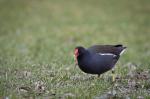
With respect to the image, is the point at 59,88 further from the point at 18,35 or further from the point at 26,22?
Result: the point at 26,22

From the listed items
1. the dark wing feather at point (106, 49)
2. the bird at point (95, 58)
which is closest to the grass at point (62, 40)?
the bird at point (95, 58)

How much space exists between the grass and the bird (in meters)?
0.27

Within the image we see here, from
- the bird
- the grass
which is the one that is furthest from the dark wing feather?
the grass

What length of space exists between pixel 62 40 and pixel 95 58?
402 inches

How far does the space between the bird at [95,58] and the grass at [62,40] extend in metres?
0.27

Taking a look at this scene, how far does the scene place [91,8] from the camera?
2878 cm

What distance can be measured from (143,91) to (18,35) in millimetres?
12515

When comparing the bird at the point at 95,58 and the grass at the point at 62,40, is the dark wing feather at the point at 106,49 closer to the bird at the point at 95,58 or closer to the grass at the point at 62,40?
the bird at the point at 95,58

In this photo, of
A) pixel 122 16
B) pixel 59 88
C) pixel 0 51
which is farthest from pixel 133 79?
pixel 122 16

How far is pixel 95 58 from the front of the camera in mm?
10922

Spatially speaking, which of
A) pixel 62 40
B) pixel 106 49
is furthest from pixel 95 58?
pixel 62 40

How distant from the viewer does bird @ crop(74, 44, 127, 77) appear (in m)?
10.8

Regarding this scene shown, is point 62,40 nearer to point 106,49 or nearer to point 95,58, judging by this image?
point 106,49

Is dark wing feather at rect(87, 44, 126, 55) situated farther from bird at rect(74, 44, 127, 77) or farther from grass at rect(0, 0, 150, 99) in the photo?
grass at rect(0, 0, 150, 99)
